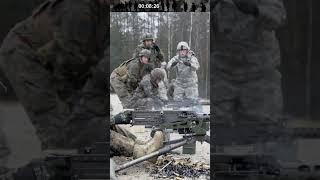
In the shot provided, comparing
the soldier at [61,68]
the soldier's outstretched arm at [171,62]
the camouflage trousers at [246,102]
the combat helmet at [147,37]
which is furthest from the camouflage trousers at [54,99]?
the camouflage trousers at [246,102]

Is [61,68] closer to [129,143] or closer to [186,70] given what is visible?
[129,143]

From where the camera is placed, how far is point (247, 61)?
4816mm

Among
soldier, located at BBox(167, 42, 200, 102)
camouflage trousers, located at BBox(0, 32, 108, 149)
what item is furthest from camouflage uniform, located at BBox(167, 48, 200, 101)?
camouflage trousers, located at BBox(0, 32, 108, 149)

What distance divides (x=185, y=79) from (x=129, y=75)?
0.47 metres

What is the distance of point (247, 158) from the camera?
4887 millimetres

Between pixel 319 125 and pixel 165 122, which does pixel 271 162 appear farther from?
pixel 165 122

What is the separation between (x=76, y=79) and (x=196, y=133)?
1.10 meters

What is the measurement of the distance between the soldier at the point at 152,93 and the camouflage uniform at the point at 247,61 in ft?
1.45

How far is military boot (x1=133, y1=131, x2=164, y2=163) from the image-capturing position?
4.86 m

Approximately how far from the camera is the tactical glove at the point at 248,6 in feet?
15.6

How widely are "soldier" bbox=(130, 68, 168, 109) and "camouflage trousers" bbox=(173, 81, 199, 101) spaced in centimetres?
9

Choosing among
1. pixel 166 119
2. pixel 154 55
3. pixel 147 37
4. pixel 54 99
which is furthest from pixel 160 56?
pixel 54 99

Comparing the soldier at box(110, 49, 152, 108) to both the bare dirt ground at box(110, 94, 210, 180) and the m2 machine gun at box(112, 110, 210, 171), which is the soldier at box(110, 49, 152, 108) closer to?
the m2 machine gun at box(112, 110, 210, 171)

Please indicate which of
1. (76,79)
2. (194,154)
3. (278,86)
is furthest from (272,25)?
(76,79)
